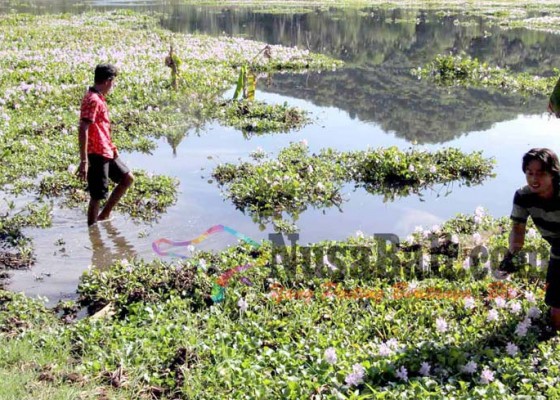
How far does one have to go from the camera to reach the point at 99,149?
7723 millimetres

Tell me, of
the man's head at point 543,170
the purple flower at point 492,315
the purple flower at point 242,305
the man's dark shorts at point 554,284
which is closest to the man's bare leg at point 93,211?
the purple flower at point 242,305

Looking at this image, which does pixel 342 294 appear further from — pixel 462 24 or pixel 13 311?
pixel 462 24

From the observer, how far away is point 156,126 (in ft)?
44.8

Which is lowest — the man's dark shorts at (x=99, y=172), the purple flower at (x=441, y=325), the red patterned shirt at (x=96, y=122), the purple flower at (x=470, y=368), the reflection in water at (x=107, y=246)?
the reflection in water at (x=107, y=246)

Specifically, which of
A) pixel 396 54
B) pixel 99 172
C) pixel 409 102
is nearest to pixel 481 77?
pixel 409 102

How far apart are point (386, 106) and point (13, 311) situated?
13425mm

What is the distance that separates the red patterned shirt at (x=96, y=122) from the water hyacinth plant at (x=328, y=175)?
235cm

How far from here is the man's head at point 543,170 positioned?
4883 mm

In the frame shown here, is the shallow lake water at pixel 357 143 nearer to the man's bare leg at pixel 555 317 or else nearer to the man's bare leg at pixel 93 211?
the man's bare leg at pixel 93 211

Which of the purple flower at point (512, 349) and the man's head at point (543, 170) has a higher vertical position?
the man's head at point (543, 170)

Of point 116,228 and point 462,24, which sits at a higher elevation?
point 462,24

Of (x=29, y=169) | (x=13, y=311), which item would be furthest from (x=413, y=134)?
(x=13, y=311)

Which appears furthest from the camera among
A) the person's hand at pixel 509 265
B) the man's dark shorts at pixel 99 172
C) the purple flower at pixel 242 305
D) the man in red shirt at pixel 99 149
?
the man's dark shorts at pixel 99 172

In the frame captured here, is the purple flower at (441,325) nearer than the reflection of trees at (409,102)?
Yes
